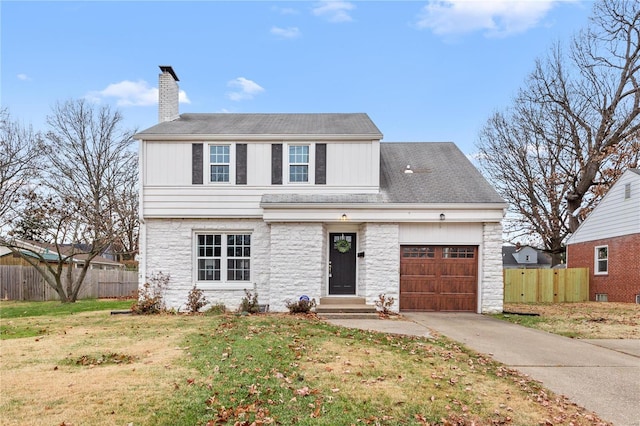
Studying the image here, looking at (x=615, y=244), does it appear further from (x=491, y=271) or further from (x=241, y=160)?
(x=241, y=160)

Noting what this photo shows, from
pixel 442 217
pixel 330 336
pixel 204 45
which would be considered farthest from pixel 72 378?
pixel 204 45

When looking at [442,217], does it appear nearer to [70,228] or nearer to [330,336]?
[330,336]

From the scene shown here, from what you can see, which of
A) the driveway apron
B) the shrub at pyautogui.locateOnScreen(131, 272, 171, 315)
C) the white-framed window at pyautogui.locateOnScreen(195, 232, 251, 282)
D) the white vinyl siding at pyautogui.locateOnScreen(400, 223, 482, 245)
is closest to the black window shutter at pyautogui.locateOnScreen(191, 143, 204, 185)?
the white-framed window at pyautogui.locateOnScreen(195, 232, 251, 282)

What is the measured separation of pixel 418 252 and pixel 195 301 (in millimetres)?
6996

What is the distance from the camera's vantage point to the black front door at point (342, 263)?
43.2 feet

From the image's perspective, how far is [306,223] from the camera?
41.4ft

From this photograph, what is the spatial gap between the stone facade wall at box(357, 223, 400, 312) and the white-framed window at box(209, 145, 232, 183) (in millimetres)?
4780

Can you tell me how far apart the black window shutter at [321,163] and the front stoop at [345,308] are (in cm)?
372

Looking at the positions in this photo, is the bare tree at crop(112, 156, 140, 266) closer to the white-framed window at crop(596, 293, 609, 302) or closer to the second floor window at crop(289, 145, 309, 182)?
the second floor window at crop(289, 145, 309, 182)

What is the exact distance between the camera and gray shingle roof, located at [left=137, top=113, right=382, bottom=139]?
1334cm

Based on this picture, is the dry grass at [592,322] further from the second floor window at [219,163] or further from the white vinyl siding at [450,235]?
the second floor window at [219,163]

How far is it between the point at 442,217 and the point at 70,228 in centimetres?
1694

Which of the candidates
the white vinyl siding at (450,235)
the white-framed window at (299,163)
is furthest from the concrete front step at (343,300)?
the white-framed window at (299,163)

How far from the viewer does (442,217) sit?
40.7 feet
